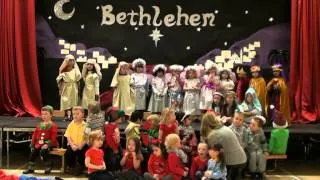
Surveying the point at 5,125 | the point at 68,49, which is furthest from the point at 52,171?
the point at 68,49

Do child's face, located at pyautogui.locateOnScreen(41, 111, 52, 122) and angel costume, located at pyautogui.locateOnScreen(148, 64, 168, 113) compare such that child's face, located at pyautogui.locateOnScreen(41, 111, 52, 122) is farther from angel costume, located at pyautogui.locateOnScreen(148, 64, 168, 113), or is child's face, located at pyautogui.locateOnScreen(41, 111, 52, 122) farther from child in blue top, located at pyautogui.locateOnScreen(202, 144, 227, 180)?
child in blue top, located at pyautogui.locateOnScreen(202, 144, 227, 180)

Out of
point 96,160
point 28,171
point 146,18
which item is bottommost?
point 28,171

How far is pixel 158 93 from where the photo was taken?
347 inches

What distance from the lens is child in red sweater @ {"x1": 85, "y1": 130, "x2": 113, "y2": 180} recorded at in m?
6.33

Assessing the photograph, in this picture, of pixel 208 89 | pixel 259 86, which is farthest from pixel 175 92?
pixel 259 86

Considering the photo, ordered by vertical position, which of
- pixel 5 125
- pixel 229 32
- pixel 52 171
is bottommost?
pixel 52 171

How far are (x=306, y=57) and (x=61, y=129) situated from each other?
4.03 meters

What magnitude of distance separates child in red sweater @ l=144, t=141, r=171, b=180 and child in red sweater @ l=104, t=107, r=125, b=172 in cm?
53

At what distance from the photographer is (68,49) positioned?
377 inches

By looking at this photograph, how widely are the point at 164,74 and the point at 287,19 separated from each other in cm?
230

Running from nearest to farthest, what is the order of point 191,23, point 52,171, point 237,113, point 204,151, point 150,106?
point 204,151 → point 237,113 → point 52,171 → point 150,106 → point 191,23

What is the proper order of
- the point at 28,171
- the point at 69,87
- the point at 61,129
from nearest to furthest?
1. the point at 28,171
2. the point at 61,129
3. the point at 69,87

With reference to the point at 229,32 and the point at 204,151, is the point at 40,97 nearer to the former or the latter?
the point at 229,32

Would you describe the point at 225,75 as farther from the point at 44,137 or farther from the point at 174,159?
the point at 44,137
